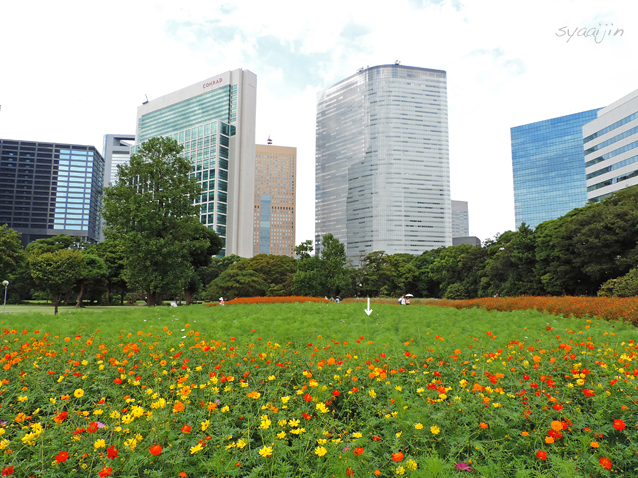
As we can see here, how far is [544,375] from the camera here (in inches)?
181

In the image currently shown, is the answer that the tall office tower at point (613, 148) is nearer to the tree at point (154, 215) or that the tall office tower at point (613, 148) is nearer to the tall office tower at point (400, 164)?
the tree at point (154, 215)

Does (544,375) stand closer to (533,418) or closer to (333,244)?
(533,418)

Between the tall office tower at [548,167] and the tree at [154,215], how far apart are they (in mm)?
A: 148164

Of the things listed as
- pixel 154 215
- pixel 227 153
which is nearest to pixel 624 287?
pixel 154 215

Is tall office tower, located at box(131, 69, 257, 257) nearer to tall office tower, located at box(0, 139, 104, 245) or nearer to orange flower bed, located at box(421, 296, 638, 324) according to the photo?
tall office tower, located at box(0, 139, 104, 245)

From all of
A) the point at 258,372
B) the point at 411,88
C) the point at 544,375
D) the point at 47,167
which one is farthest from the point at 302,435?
the point at 47,167

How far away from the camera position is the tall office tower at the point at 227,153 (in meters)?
111

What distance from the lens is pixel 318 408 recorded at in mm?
3715

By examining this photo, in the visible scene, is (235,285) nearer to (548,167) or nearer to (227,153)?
(227,153)

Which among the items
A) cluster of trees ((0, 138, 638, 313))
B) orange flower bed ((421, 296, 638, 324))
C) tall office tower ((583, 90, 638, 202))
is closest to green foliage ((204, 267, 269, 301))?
cluster of trees ((0, 138, 638, 313))

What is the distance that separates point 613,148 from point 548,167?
Result: 92438mm

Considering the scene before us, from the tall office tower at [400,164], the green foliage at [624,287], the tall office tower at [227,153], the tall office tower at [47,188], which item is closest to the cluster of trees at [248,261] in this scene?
the green foliage at [624,287]

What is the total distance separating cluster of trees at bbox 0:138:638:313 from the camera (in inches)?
832

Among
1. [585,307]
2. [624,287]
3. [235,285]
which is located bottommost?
[235,285]
